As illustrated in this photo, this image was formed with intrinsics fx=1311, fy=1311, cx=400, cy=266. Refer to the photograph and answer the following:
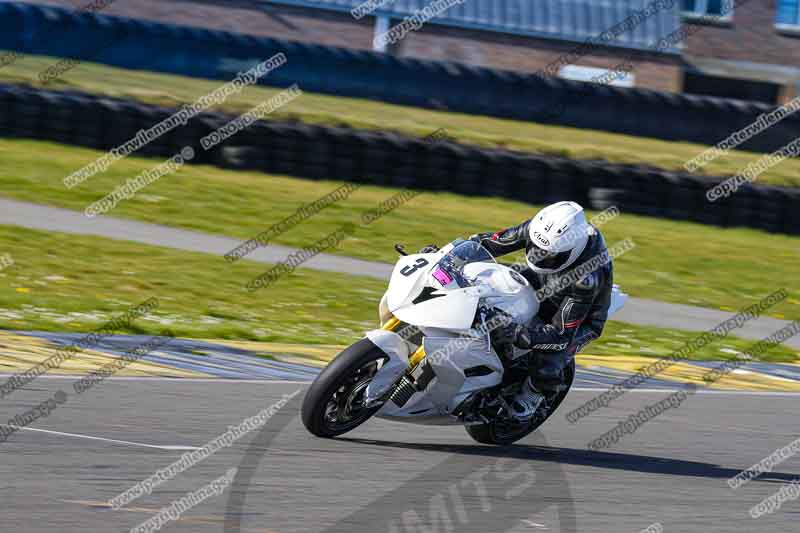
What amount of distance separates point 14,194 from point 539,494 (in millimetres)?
11114

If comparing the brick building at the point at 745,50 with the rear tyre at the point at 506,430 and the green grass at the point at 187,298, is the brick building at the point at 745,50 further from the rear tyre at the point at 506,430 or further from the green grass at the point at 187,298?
the rear tyre at the point at 506,430

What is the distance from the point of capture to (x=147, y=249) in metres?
14.4

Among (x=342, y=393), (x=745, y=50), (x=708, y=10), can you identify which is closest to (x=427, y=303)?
(x=342, y=393)

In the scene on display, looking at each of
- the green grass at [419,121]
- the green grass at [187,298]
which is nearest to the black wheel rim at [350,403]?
the green grass at [187,298]

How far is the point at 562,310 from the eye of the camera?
7.54 m

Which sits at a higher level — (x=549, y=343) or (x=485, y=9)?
(x=549, y=343)

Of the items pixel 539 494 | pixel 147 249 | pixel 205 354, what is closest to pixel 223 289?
pixel 147 249

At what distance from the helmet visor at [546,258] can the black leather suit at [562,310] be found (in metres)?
0.01

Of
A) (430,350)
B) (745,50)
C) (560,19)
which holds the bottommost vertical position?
(745,50)

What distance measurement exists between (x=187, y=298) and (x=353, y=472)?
6147 millimetres

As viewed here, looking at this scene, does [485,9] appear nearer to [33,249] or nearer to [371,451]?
[33,249]

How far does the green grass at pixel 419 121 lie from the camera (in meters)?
22.2

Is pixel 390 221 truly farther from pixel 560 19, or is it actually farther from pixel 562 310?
pixel 560 19

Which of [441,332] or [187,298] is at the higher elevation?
[441,332]
